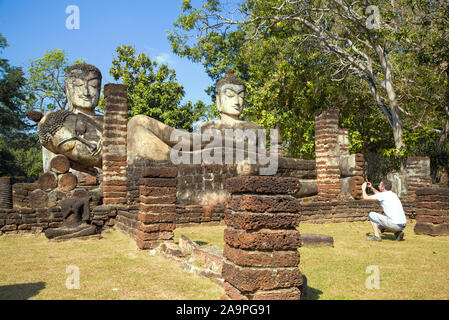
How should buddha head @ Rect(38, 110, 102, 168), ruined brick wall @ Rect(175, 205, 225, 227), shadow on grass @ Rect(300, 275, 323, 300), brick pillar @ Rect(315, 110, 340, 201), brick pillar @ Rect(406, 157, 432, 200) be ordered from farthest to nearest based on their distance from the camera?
brick pillar @ Rect(406, 157, 432, 200), brick pillar @ Rect(315, 110, 340, 201), buddha head @ Rect(38, 110, 102, 168), ruined brick wall @ Rect(175, 205, 225, 227), shadow on grass @ Rect(300, 275, 323, 300)

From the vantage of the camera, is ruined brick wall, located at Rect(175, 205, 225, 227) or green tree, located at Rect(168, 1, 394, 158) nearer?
ruined brick wall, located at Rect(175, 205, 225, 227)

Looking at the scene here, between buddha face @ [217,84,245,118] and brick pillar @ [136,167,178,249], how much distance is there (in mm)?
6321

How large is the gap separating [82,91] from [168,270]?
746cm

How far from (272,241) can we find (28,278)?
3.05m

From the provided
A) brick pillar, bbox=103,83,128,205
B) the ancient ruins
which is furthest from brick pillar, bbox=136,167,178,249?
brick pillar, bbox=103,83,128,205

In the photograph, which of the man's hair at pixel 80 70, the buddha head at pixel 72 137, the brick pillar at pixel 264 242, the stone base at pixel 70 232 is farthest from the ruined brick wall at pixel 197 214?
the brick pillar at pixel 264 242

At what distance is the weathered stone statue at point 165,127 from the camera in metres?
9.44

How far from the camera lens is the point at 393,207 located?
7.11 meters

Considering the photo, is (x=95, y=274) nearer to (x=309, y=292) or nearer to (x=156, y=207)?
(x=156, y=207)

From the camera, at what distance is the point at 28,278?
444cm

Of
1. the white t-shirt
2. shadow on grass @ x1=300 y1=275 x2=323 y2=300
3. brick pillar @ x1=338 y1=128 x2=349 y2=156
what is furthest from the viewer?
brick pillar @ x1=338 y1=128 x2=349 y2=156

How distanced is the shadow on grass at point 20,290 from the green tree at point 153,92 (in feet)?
56.0

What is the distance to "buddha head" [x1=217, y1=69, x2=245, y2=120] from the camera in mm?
12125

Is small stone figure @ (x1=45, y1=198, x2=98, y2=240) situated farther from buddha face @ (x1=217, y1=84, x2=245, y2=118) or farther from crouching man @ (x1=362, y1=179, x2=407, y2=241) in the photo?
buddha face @ (x1=217, y1=84, x2=245, y2=118)
